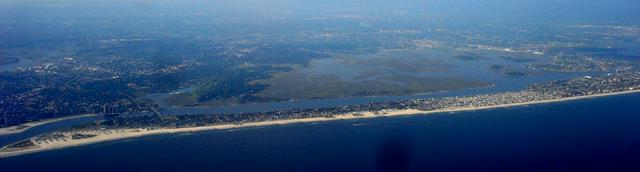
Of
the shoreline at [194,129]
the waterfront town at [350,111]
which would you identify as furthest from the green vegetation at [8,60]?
the shoreline at [194,129]

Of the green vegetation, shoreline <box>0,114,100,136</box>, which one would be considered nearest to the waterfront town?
shoreline <box>0,114,100,136</box>

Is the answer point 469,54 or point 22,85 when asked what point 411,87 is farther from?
point 22,85

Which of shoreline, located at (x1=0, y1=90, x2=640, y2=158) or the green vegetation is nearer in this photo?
shoreline, located at (x1=0, y1=90, x2=640, y2=158)

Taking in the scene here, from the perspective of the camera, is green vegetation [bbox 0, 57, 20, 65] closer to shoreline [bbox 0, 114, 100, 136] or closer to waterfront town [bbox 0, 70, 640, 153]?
shoreline [bbox 0, 114, 100, 136]

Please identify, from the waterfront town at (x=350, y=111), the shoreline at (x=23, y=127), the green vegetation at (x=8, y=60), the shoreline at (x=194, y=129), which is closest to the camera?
the shoreline at (x=194, y=129)

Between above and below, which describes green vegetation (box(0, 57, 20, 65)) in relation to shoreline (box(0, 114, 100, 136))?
above

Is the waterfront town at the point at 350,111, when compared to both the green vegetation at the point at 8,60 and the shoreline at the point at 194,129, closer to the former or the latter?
the shoreline at the point at 194,129

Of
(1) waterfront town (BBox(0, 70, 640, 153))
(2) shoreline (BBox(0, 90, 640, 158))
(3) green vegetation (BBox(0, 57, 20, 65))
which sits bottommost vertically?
(2) shoreline (BBox(0, 90, 640, 158))

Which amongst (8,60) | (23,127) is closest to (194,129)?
(23,127)

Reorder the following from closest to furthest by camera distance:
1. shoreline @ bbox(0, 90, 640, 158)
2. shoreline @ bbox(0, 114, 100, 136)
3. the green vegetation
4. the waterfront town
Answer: shoreline @ bbox(0, 90, 640, 158) < the waterfront town < shoreline @ bbox(0, 114, 100, 136) < the green vegetation

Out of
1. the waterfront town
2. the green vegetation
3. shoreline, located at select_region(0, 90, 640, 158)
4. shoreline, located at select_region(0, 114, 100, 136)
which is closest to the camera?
shoreline, located at select_region(0, 90, 640, 158)

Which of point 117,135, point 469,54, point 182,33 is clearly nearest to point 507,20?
point 469,54
